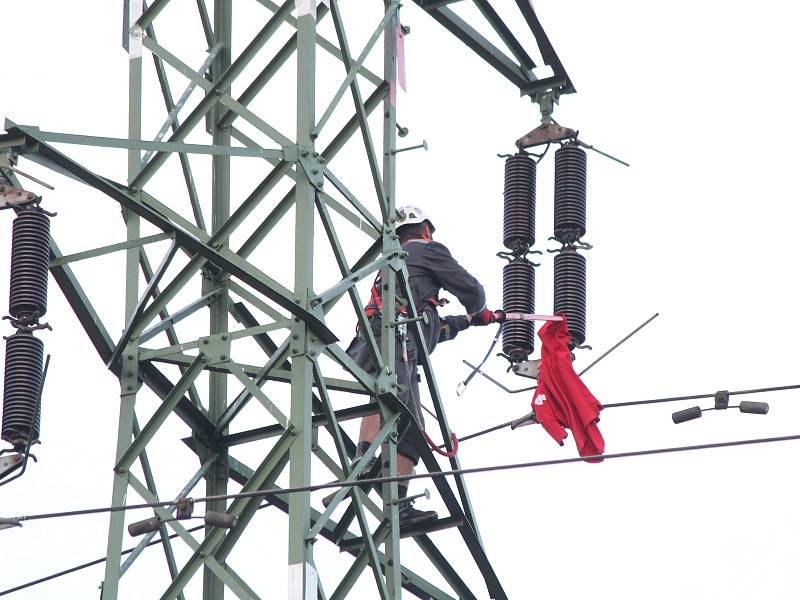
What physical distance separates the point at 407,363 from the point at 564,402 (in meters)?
1.23

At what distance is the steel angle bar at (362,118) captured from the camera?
15.0 metres

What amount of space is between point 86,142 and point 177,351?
189 cm

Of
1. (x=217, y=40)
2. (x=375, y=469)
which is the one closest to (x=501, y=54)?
(x=217, y=40)

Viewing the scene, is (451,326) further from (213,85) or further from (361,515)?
(213,85)

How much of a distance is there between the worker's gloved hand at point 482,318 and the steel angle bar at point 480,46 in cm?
211

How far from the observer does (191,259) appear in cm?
1443

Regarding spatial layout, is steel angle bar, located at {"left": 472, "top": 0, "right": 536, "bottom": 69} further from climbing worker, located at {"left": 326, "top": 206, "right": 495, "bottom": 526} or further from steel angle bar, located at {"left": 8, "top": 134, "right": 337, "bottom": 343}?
steel angle bar, located at {"left": 8, "top": 134, "right": 337, "bottom": 343}

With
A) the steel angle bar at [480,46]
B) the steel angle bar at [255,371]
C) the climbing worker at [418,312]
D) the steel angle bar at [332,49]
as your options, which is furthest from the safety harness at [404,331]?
the steel angle bar at [480,46]

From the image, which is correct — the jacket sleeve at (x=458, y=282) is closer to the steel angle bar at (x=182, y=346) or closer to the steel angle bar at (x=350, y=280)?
the steel angle bar at (x=350, y=280)

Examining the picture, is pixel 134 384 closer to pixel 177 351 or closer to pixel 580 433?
pixel 177 351

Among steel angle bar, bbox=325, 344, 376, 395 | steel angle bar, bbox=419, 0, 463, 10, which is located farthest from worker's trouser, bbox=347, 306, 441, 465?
steel angle bar, bbox=419, 0, 463, 10

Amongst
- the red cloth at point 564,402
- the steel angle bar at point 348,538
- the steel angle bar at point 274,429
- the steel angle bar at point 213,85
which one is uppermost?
the steel angle bar at point 213,85

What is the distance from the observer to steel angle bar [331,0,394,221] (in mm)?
15023

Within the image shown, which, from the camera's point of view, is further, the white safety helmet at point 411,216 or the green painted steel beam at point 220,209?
the white safety helmet at point 411,216
